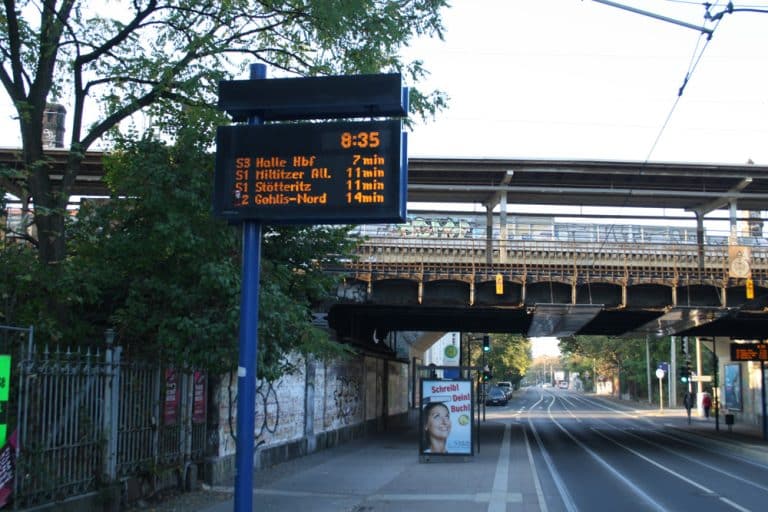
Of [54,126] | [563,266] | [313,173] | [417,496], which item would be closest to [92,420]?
[313,173]

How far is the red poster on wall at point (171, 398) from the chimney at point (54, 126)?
16.7 metres

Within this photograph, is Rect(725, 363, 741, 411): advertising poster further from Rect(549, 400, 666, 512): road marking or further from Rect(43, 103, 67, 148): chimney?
Rect(43, 103, 67, 148): chimney

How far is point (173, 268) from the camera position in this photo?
38.3 ft

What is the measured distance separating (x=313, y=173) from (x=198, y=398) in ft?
23.9

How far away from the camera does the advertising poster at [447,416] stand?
20.0 metres

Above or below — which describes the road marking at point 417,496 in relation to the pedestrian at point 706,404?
above

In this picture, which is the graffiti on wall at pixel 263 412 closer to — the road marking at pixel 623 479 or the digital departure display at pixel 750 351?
the road marking at pixel 623 479

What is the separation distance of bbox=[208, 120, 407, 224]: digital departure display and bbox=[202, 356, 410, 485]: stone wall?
6922 mm

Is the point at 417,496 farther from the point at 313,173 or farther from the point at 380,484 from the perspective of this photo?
the point at 313,173

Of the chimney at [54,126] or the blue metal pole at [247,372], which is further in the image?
the chimney at [54,126]

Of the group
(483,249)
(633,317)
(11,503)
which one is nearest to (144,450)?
(11,503)

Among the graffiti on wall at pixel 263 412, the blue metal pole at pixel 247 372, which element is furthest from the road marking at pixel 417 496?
the blue metal pole at pixel 247 372

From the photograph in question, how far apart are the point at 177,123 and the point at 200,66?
46.8 inches

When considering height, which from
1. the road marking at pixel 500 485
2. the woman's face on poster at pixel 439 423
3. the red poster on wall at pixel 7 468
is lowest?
the road marking at pixel 500 485
